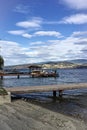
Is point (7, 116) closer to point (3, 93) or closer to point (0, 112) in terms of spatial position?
point (0, 112)

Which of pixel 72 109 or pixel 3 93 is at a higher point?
pixel 3 93

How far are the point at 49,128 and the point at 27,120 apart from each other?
1924 millimetres

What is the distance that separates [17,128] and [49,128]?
1696mm

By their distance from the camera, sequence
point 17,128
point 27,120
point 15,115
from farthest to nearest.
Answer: point 15,115
point 27,120
point 17,128

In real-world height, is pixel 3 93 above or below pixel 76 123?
above

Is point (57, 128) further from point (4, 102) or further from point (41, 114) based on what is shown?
point (4, 102)

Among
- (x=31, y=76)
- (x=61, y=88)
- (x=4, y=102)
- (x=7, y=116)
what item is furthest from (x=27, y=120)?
(x=31, y=76)

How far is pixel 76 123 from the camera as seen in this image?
14938mm

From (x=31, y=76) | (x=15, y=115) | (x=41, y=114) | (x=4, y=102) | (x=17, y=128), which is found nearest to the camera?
(x=17, y=128)

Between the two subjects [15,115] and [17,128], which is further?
[15,115]

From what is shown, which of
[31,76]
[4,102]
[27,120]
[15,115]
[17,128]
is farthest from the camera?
[31,76]

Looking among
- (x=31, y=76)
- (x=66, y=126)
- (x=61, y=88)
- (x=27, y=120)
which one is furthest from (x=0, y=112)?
(x=31, y=76)

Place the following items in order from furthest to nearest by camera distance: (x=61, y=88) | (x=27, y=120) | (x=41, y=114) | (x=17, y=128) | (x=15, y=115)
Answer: (x=61, y=88) < (x=41, y=114) < (x=15, y=115) < (x=27, y=120) < (x=17, y=128)

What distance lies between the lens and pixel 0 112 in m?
16.3
